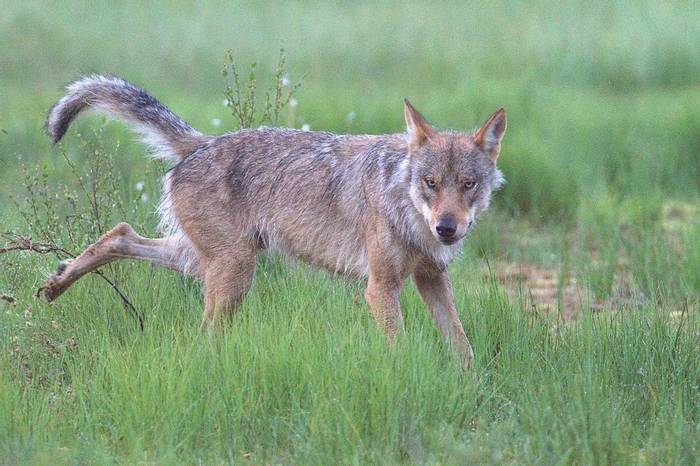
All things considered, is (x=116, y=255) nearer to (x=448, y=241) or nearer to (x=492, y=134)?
(x=448, y=241)

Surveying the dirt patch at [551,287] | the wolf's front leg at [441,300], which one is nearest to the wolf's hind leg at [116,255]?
the wolf's front leg at [441,300]

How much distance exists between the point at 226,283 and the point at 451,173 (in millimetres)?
1509

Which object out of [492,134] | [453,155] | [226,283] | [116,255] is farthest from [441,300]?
[116,255]

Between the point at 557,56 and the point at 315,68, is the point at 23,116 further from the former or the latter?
the point at 557,56

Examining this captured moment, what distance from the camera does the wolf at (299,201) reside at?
6.39 meters

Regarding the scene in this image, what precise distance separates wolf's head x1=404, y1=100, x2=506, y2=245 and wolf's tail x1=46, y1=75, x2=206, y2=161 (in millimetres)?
1548

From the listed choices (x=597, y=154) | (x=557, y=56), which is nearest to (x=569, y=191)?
(x=597, y=154)

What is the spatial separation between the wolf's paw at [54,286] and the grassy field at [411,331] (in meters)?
0.11

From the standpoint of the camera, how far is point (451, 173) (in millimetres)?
6172

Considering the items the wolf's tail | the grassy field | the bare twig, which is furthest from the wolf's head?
the bare twig

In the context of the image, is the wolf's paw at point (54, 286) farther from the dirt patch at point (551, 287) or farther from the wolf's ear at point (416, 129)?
the dirt patch at point (551, 287)

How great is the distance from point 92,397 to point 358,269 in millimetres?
1886

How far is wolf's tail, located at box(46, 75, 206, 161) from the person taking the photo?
7.02 metres

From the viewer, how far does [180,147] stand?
714 centimetres
